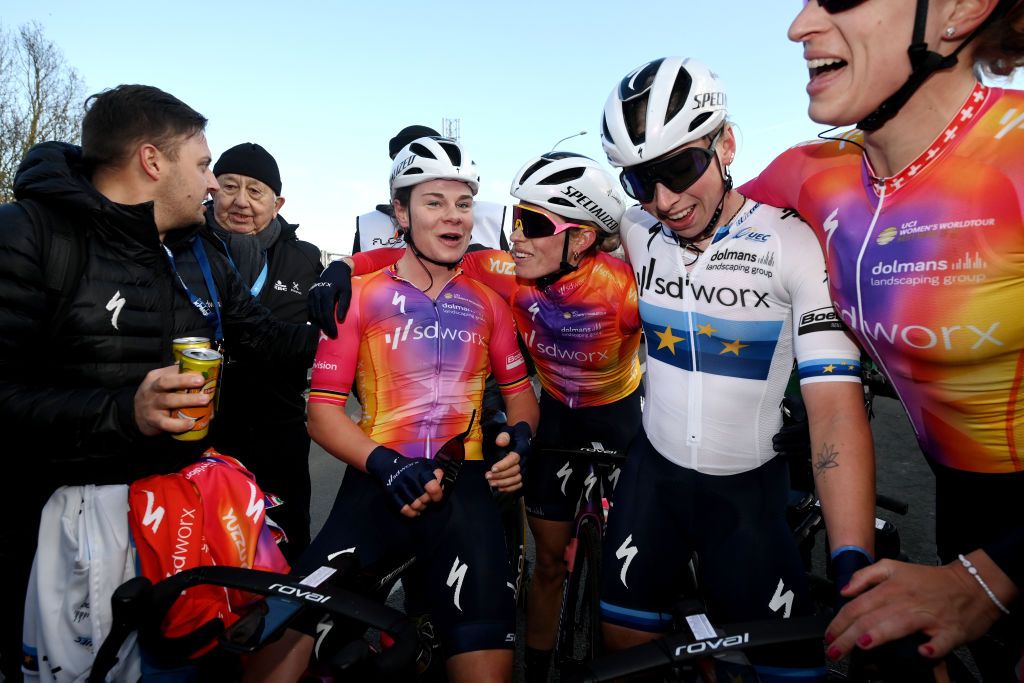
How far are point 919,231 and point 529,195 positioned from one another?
2.34m

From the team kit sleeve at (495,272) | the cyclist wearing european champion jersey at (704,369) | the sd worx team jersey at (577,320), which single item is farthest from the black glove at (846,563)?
the team kit sleeve at (495,272)

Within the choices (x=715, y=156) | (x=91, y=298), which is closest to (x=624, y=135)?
(x=715, y=156)

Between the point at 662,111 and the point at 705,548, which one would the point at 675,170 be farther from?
the point at 705,548

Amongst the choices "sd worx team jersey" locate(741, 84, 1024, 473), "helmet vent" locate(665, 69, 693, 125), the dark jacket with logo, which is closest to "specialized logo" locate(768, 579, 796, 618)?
"sd worx team jersey" locate(741, 84, 1024, 473)

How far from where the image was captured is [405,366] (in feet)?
10.5

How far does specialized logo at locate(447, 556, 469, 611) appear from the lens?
2.68 meters

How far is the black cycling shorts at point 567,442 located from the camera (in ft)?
12.8

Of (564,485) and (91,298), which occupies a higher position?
(91,298)

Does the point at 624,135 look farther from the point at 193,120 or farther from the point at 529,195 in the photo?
the point at 193,120

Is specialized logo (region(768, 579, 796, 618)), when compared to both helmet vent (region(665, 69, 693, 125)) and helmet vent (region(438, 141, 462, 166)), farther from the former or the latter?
helmet vent (region(438, 141, 462, 166))

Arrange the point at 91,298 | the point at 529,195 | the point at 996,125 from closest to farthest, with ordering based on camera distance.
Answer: the point at 996,125 → the point at 91,298 → the point at 529,195

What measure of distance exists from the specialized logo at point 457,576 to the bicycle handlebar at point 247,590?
2.87 ft

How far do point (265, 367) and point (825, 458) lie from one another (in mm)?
3567

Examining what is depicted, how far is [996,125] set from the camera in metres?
1.86
